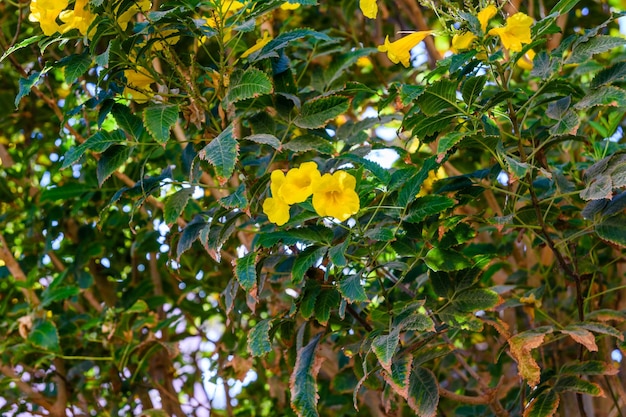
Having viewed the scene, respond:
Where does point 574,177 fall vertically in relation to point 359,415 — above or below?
above

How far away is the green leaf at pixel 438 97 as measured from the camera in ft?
3.89

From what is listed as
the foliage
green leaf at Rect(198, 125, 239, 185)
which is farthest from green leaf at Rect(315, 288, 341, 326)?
green leaf at Rect(198, 125, 239, 185)

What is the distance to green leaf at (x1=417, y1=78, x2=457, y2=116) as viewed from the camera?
1186mm

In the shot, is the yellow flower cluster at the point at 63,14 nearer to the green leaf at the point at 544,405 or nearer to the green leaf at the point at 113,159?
the green leaf at the point at 113,159

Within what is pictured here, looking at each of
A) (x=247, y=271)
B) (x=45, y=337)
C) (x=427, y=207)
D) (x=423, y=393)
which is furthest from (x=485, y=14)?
(x=45, y=337)

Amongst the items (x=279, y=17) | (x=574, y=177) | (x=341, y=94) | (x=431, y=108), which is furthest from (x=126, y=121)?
(x=279, y=17)

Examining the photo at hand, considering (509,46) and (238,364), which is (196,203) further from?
(509,46)

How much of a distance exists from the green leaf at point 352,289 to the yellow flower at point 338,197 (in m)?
0.10

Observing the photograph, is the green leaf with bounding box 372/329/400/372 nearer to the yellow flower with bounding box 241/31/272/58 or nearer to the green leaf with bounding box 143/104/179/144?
the green leaf with bounding box 143/104/179/144

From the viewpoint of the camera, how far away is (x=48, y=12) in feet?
4.27

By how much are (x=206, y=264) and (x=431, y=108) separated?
4.19ft

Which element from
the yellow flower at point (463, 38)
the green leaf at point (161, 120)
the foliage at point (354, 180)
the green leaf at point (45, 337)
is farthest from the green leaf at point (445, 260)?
the green leaf at point (45, 337)

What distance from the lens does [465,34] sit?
1227 millimetres

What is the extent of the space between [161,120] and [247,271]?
0.28 m
